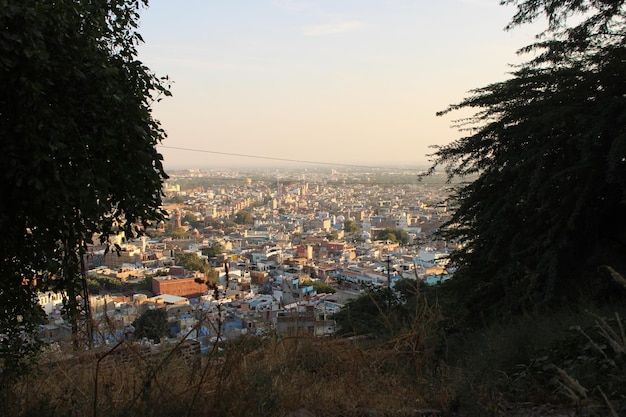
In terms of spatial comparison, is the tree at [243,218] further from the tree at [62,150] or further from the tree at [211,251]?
the tree at [62,150]

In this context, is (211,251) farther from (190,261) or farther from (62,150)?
(62,150)

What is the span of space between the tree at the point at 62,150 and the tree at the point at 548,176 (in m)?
5.09

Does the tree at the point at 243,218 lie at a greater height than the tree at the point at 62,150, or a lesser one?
lesser

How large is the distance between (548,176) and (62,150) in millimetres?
6131

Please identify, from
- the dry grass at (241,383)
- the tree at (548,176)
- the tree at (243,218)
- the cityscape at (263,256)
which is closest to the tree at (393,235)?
Answer: the cityscape at (263,256)

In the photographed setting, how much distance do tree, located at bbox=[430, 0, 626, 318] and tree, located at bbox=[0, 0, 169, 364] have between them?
509 centimetres

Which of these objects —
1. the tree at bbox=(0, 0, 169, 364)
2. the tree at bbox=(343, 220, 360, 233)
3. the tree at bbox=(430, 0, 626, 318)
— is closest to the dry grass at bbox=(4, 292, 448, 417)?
the tree at bbox=(0, 0, 169, 364)

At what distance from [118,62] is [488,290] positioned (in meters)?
6.08

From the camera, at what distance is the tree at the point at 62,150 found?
8.47ft

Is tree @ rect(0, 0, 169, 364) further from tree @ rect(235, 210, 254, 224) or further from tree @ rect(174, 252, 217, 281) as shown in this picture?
tree @ rect(235, 210, 254, 224)

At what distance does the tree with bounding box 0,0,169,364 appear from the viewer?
258 cm

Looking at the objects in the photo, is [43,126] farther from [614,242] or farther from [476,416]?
[614,242]

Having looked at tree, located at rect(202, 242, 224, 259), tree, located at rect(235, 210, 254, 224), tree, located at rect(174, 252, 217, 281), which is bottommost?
tree, located at rect(235, 210, 254, 224)

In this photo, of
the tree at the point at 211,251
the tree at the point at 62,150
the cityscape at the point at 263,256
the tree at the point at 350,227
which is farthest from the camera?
the tree at the point at 350,227
